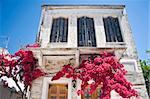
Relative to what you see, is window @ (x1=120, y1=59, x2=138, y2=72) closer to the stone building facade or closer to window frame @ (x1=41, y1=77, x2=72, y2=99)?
the stone building facade

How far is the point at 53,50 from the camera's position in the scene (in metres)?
9.36

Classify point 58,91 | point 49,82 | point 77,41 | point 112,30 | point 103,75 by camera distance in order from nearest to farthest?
point 103,75
point 58,91
point 49,82
point 77,41
point 112,30

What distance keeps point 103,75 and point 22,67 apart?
12.2 ft

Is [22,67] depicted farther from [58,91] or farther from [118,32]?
[118,32]

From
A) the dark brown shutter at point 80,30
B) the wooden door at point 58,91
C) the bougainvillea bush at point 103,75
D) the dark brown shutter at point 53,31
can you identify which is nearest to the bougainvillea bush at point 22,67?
the wooden door at point 58,91

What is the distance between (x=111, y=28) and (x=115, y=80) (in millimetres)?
4656

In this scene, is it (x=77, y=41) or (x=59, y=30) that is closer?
(x=77, y=41)

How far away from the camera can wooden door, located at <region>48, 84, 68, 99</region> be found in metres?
9.80

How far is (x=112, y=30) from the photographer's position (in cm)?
1226

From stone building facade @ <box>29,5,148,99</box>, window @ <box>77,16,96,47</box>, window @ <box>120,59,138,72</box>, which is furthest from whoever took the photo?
window @ <box>77,16,96,47</box>

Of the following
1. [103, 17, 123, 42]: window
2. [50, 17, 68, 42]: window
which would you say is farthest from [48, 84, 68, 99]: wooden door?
[103, 17, 123, 42]: window

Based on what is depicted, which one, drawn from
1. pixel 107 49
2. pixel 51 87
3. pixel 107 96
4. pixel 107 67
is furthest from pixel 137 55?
pixel 51 87

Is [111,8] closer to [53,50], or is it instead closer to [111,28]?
[111,28]

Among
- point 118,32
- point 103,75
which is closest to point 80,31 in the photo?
point 118,32
